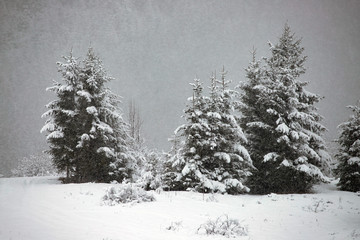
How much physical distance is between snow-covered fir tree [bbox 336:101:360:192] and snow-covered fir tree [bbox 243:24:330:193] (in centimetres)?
221

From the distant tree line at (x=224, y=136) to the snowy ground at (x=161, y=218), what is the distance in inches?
156

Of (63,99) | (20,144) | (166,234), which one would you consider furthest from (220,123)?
(20,144)

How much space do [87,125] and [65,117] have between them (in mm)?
2121

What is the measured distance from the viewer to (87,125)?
2292cm

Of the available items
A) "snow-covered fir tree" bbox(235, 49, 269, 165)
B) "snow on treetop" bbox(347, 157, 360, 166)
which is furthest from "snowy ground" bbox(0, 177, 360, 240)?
"snow on treetop" bbox(347, 157, 360, 166)

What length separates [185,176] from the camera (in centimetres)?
1839

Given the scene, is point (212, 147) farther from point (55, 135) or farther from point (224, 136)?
point (55, 135)

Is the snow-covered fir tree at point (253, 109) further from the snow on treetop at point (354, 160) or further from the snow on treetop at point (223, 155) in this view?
the snow on treetop at point (354, 160)

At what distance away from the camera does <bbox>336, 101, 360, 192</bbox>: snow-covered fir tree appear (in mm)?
20844

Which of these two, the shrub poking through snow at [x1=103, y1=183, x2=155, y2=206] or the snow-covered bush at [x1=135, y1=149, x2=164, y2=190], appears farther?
the snow-covered bush at [x1=135, y1=149, x2=164, y2=190]

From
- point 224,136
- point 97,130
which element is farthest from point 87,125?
point 224,136

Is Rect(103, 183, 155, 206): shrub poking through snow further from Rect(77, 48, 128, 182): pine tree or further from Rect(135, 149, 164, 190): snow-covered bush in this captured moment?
Rect(77, 48, 128, 182): pine tree

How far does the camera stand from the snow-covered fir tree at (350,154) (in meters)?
20.8

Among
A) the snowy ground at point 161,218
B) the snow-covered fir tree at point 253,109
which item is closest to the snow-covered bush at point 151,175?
the snowy ground at point 161,218
